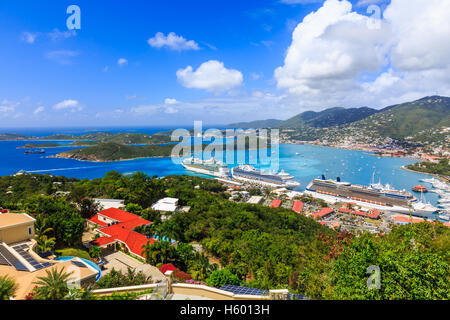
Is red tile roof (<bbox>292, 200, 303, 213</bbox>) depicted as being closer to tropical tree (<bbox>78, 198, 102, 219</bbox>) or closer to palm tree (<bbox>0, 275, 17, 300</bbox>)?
tropical tree (<bbox>78, 198, 102, 219</bbox>)

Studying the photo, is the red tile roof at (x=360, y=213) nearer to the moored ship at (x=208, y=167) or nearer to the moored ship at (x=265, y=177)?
the moored ship at (x=265, y=177)

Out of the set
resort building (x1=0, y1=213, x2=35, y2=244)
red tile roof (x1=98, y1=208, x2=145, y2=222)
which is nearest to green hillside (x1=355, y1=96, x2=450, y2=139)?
red tile roof (x1=98, y1=208, x2=145, y2=222)

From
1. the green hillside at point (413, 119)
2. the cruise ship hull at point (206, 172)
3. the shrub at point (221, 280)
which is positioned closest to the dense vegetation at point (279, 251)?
the shrub at point (221, 280)

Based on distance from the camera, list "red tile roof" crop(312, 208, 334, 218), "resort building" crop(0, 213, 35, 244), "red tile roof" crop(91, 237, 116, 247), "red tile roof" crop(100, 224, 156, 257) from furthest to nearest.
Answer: "red tile roof" crop(312, 208, 334, 218), "red tile roof" crop(91, 237, 116, 247), "red tile roof" crop(100, 224, 156, 257), "resort building" crop(0, 213, 35, 244)

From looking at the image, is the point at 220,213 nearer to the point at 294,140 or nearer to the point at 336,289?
the point at 336,289

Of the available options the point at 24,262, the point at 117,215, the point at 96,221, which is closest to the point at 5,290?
the point at 24,262
